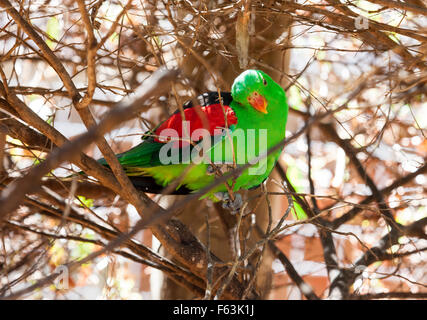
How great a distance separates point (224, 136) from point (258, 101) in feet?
0.55

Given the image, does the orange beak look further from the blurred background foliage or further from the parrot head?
the blurred background foliage

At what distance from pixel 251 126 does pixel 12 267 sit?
1365 millimetres

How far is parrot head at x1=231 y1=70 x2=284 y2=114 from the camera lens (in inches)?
64.2

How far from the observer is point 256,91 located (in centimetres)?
165

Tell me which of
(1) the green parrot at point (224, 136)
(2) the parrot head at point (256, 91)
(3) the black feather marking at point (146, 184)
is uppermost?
(2) the parrot head at point (256, 91)

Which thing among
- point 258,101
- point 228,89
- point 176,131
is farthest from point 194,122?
point 228,89

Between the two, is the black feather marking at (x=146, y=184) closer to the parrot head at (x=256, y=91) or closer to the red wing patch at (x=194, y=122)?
the red wing patch at (x=194, y=122)

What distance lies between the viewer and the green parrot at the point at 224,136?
5.46 feet

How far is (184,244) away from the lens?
1642mm

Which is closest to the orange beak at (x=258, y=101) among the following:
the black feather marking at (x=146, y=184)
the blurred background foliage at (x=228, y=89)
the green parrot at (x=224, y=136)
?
the green parrot at (x=224, y=136)

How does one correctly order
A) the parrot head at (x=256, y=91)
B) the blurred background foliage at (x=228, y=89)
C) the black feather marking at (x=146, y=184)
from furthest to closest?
the black feather marking at (x=146, y=184), the parrot head at (x=256, y=91), the blurred background foliage at (x=228, y=89)

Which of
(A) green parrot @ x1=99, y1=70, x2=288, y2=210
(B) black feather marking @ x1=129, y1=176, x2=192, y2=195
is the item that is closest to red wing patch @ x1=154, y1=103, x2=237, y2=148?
(A) green parrot @ x1=99, y1=70, x2=288, y2=210
